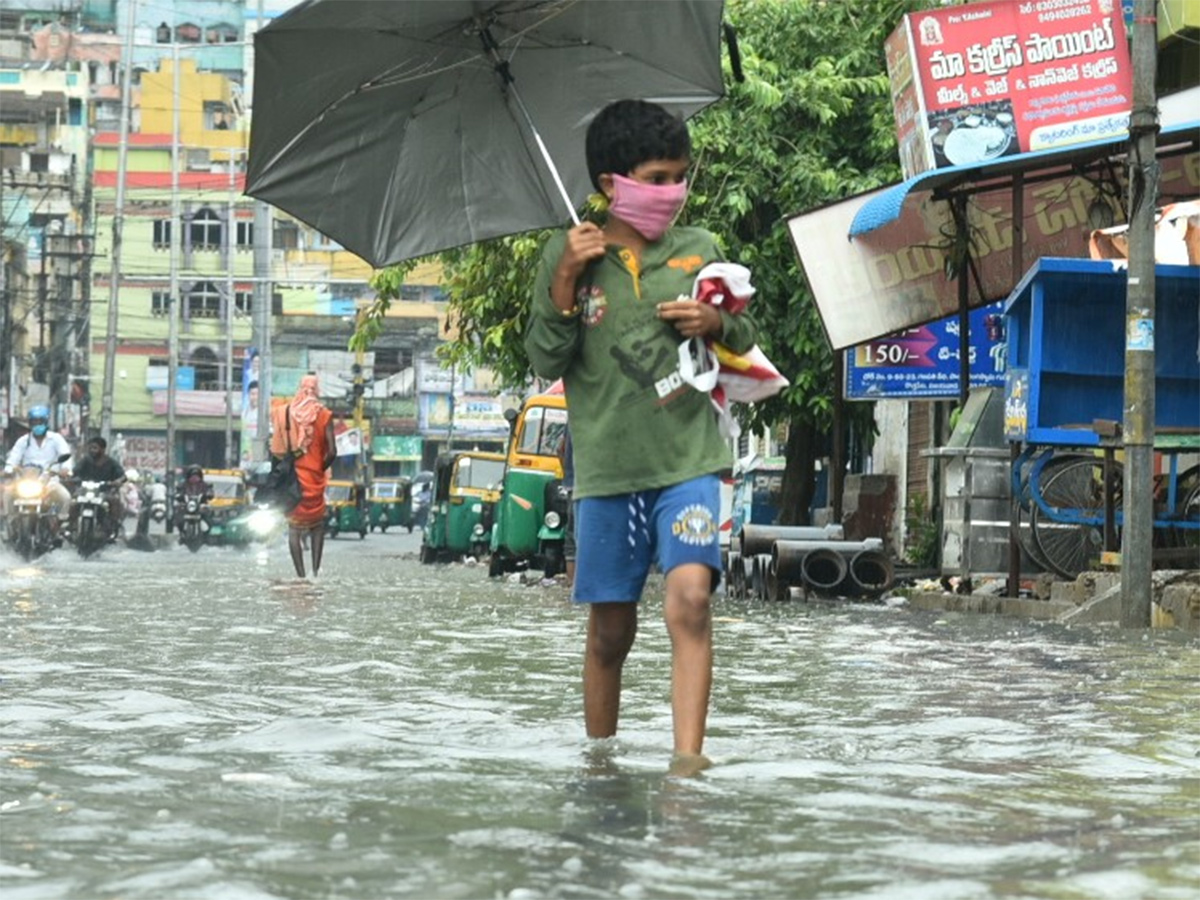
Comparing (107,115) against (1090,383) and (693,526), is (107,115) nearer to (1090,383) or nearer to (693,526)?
(1090,383)

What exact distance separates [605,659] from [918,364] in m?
17.9

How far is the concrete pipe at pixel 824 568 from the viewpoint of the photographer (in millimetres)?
19891

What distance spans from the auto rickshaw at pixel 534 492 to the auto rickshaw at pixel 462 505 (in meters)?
8.86

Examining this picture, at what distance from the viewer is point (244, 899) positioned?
4.11 meters

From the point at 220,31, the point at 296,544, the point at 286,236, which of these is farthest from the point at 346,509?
the point at 296,544

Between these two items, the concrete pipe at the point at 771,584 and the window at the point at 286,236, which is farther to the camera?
the window at the point at 286,236

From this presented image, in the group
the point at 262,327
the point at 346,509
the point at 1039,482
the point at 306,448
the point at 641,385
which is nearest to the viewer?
the point at 641,385

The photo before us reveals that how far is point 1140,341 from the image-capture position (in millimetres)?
14438

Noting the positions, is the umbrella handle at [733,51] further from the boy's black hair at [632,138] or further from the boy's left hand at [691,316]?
the boy's left hand at [691,316]

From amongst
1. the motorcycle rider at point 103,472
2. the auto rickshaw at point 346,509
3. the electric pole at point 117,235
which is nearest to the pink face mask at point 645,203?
the motorcycle rider at point 103,472

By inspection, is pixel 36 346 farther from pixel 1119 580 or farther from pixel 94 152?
pixel 1119 580

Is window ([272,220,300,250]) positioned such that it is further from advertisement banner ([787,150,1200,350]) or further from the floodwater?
the floodwater

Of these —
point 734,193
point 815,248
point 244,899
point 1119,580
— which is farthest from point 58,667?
point 734,193

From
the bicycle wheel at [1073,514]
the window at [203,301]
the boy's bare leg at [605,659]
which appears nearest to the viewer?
the boy's bare leg at [605,659]
